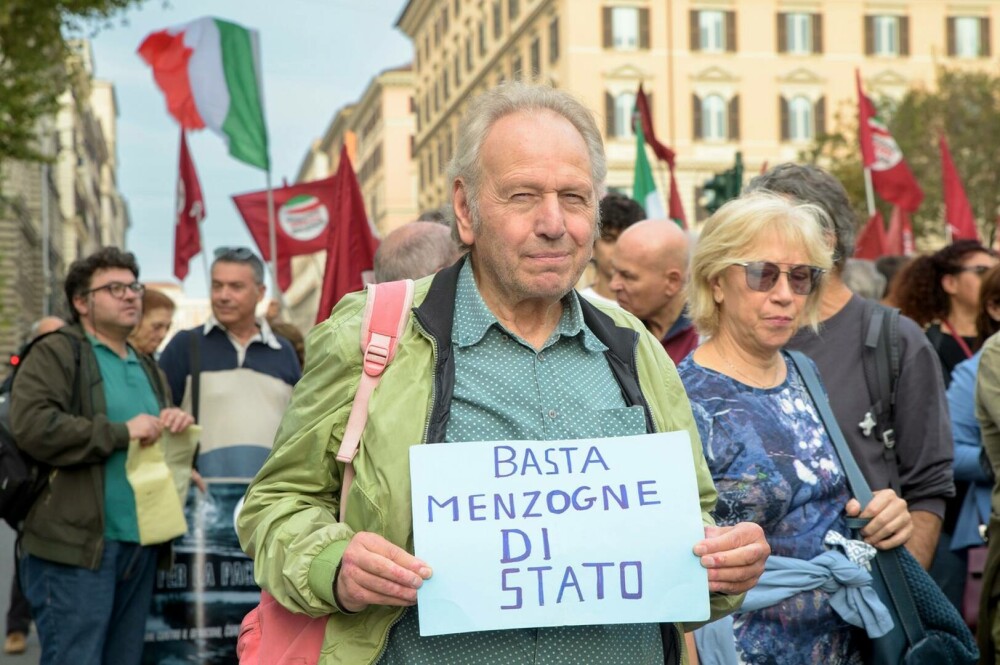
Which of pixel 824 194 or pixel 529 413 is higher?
pixel 824 194

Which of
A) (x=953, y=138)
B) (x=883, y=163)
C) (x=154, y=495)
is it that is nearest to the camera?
(x=154, y=495)

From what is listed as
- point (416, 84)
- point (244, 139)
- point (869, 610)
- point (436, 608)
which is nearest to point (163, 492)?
point (869, 610)

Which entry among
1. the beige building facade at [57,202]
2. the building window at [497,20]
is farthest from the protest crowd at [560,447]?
the building window at [497,20]

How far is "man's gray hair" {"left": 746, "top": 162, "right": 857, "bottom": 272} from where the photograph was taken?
4.23m

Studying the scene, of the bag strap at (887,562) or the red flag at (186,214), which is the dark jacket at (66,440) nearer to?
the bag strap at (887,562)

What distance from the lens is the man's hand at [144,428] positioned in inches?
230

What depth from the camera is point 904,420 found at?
3994mm

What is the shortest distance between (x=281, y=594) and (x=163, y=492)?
361 cm

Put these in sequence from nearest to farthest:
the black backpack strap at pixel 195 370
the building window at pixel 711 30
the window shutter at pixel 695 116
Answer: the black backpack strap at pixel 195 370
the window shutter at pixel 695 116
the building window at pixel 711 30

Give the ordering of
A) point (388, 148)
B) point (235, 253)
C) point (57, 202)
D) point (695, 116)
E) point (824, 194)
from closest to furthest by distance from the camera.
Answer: point (824, 194)
point (235, 253)
point (695, 116)
point (57, 202)
point (388, 148)

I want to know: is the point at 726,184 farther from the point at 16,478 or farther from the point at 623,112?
the point at 623,112

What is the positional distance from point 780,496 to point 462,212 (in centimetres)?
117

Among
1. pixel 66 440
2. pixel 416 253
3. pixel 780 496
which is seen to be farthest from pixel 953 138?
pixel 780 496

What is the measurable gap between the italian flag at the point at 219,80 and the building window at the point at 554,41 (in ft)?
143
